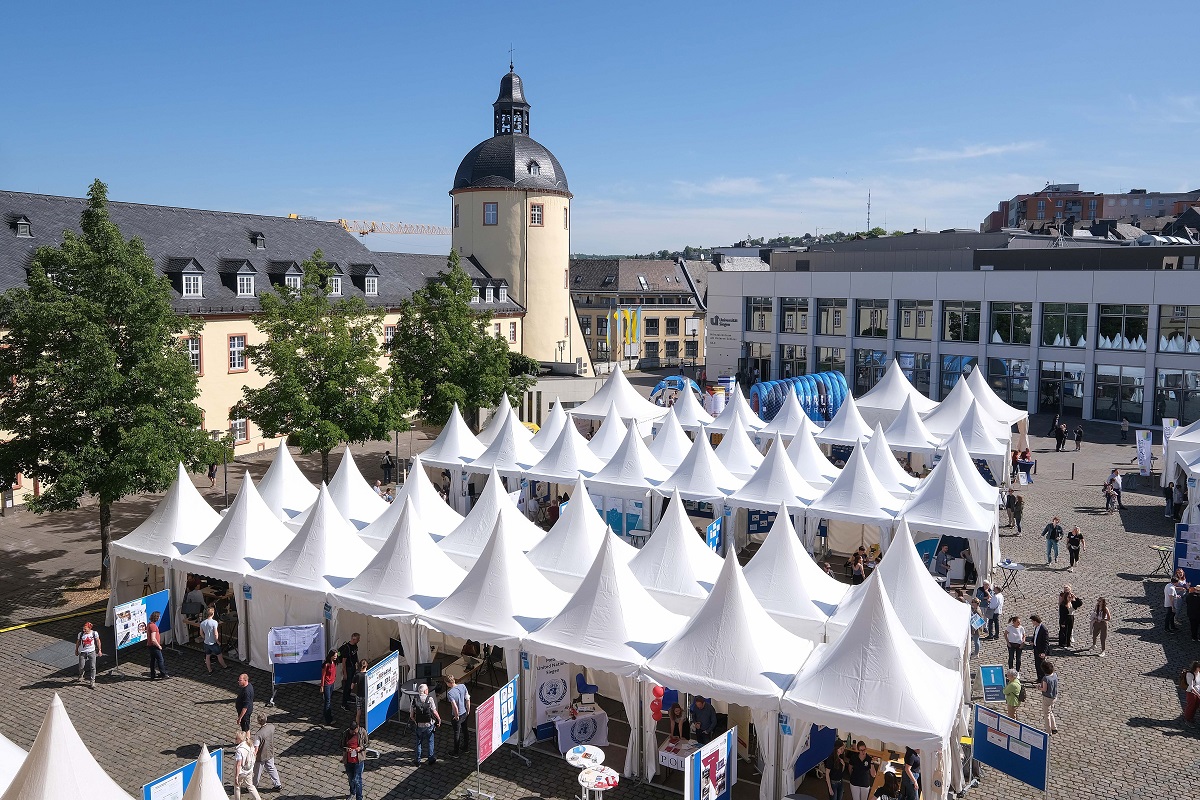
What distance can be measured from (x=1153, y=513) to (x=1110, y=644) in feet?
37.6

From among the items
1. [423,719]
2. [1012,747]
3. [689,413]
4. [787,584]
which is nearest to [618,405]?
[689,413]

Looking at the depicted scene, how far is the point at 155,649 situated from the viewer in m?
15.5

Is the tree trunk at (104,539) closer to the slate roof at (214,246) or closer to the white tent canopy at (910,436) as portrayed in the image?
the slate roof at (214,246)

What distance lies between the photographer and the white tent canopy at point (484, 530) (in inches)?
700

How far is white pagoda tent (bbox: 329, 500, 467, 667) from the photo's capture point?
577 inches

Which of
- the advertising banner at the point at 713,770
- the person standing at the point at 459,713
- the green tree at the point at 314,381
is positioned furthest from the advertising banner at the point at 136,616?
the advertising banner at the point at 713,770

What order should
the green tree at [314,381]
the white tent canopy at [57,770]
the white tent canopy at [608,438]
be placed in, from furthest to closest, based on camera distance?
the white tent canopy at [608,438] → the green tree at [314,381] → the white tent canopy at [57,770]

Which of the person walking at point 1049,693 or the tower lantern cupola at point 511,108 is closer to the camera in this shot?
the person walking at point 1049,693

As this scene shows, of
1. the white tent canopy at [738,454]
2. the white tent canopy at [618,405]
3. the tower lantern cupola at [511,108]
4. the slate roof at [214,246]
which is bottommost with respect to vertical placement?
the white tent canopy at [738,454]

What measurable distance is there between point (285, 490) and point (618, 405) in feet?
49.1

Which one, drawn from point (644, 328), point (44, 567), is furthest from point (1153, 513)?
point (644, 328)

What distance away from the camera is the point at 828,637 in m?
14.3

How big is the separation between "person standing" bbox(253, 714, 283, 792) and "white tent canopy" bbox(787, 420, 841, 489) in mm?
15292

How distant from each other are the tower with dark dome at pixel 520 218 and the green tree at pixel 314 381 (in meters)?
22.1
